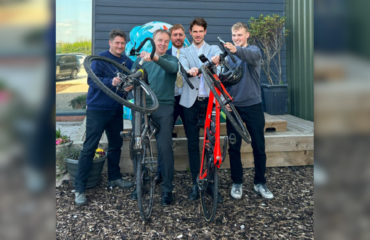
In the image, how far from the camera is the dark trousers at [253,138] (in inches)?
121

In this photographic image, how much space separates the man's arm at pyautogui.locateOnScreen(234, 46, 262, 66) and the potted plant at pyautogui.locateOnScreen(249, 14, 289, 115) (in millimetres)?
3140

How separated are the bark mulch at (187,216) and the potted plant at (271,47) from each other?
2.58 metres

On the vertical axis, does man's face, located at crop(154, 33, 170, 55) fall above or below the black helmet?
above

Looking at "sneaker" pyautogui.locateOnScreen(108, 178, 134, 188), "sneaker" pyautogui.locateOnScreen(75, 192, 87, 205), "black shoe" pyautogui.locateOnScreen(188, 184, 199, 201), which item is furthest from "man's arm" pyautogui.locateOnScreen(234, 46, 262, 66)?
"sneaker" pyautogui.locateOnScreen(75, 192, 87, 205)

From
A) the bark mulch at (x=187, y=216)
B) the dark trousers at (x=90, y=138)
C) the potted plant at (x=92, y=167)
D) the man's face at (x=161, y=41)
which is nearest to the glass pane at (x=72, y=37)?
the potted plant at (x=92, y=167)

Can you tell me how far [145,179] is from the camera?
9.07 ft

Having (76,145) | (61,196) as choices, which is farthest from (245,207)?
(76,145)

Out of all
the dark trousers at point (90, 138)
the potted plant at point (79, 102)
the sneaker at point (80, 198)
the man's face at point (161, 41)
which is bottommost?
the sneaker at point (80, 198)

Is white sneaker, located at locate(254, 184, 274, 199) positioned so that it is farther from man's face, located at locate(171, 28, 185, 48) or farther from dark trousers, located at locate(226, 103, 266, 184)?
man's face, located at locate(171, 28, 185, 48)

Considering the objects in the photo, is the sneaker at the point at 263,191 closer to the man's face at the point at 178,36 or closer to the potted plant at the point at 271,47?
the man's face at the point at 178,36

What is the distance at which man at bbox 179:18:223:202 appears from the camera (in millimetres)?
3057

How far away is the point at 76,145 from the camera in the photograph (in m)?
3.89

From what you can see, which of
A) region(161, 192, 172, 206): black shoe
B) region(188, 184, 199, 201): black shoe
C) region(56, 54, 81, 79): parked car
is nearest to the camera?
region(161, 192, 172, 206): black shoe

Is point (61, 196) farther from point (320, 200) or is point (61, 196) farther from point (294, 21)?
point (294, 21)
